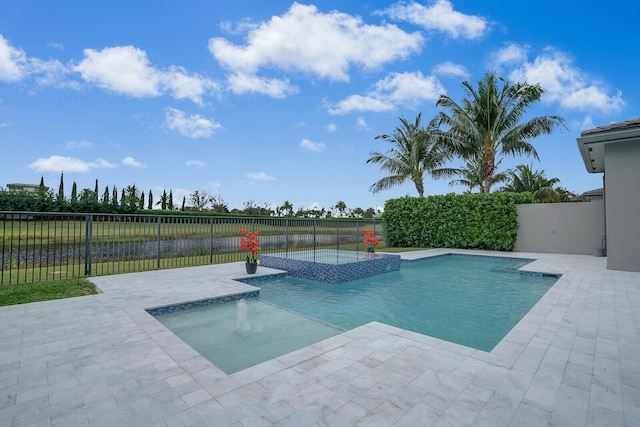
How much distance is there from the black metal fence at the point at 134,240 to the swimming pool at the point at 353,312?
3.31m

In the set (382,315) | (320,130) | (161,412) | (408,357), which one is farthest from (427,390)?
(320,130)

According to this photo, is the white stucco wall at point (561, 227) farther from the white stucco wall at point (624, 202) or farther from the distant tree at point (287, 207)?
the distant tree at point (287, 207)

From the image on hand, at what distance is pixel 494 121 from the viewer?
14641 millimetres

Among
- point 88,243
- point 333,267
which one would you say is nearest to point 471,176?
point 333,267

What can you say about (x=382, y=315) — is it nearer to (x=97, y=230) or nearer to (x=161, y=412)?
(x=161, y=412)

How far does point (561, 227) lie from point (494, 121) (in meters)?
5.52

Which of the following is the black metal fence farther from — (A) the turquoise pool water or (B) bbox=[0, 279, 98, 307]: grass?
(A) the turquoise pool water

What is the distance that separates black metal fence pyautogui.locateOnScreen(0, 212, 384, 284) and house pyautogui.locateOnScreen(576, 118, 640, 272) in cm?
882

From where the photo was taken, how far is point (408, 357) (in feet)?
9.87

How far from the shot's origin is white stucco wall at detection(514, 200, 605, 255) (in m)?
11.8

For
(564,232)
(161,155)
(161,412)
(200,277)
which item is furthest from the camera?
(161,155)

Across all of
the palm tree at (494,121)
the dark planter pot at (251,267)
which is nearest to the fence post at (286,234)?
the dark planter pot at (251,267)

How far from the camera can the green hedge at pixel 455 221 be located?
43.2 ft

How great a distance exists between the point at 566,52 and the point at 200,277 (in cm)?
1444
